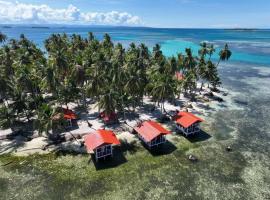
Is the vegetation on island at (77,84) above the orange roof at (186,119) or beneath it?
above

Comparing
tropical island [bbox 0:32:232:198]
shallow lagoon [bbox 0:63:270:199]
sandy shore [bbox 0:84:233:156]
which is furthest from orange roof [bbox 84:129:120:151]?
sandy shore [bbox 0:84:233:156]

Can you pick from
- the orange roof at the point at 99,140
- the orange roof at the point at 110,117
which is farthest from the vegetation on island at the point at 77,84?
the orange roof at the point at 99,140

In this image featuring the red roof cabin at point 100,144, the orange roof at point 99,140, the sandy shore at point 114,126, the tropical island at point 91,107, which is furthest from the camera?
the sandy shore at point 114,126

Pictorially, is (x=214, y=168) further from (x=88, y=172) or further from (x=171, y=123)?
(x=88, y=172)

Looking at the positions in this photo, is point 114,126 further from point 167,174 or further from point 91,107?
point 167,174

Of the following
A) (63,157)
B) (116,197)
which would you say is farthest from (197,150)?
(63,157)

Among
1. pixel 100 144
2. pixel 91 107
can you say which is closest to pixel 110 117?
pixel 91 107

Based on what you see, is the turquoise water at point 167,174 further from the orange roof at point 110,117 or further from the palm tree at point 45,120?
the orange roof at point 110,117
